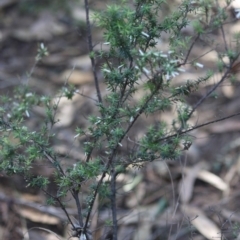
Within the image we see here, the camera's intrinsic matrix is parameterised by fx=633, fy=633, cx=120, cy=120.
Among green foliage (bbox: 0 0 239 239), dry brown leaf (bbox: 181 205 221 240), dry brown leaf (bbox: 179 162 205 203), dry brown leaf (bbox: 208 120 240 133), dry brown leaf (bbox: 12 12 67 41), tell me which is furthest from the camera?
dry brown leaf (bbox: 12 12 67 41)

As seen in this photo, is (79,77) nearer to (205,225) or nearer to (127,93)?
(205,225)

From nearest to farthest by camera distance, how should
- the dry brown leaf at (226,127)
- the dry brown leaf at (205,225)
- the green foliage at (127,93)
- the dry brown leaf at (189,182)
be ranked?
the green foliage at (127,93) → the dry brown leaf at (205,225) → the dry brown leaf at (189,182) → the dry brown leaf at (226,127)

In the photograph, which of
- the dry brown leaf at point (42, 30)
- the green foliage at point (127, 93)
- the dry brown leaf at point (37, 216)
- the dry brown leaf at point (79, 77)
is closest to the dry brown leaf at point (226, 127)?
the dry brown leaf at point (79, 77)

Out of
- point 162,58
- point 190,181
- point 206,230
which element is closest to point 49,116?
point 162,58

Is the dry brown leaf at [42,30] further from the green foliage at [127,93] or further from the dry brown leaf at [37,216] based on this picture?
the green foliage at [127,93]

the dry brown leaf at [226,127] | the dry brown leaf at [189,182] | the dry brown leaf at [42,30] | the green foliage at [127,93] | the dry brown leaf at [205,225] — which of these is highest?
the dry brown leaf at [42,30]

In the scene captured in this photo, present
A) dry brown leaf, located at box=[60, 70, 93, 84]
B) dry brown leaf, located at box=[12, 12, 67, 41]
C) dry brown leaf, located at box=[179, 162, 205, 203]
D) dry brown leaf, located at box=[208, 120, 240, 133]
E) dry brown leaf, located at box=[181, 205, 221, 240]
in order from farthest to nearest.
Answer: dry brown leaf, located at box=[12, 12, 67, 41] → dry brown leaf, located at box=[60, 70, 93, 84] → dry brown leaf, located at box=[208, 120, 240, 133] → dry brown leaf, located at box=[179, 162, 205, 203] → dry brown leaf, located at box=[181, 205, 221, 240]

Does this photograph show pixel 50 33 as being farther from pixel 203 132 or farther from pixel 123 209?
pixel 123 209

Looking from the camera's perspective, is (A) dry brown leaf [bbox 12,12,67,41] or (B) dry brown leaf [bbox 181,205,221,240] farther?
(A) dry brown leaf [bbox 12,12,67,41]

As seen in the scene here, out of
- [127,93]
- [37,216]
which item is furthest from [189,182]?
[127,93]

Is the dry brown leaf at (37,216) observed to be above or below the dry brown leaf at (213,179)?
below

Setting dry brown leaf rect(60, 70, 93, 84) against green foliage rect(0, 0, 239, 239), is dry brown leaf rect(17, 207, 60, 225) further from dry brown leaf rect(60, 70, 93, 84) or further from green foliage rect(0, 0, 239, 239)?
dry brown leaf rect(60, 70, 93, 84)

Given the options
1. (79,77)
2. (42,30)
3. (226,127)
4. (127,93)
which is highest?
(42,30)

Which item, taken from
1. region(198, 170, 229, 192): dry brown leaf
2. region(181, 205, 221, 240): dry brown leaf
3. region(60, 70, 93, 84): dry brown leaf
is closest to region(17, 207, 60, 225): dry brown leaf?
region(181, 205, 221, 240): dry brown leaf
